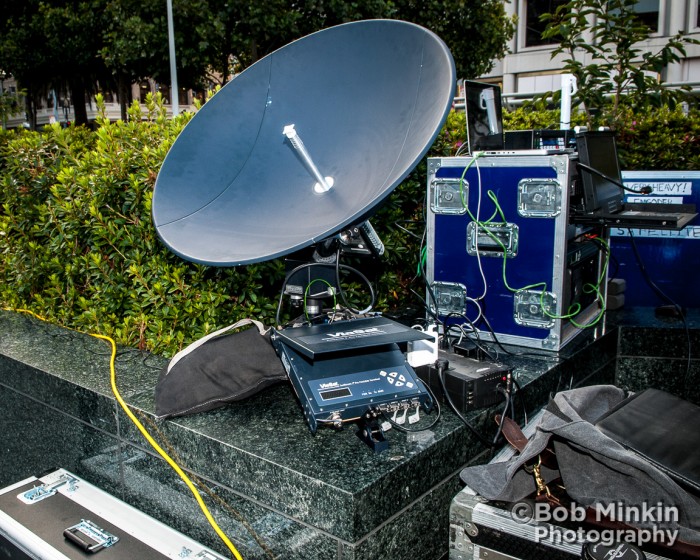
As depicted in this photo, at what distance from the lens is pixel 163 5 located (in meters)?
14.3

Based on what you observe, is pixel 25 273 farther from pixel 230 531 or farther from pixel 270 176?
pixel 230 531

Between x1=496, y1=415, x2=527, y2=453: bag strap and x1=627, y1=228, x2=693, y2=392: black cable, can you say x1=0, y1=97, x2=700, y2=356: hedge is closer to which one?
x1=496, y1=415, x2=527, y2=453: bag strap

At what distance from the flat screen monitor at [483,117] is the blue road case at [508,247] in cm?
22

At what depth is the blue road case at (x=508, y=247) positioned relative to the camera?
9.86 feet

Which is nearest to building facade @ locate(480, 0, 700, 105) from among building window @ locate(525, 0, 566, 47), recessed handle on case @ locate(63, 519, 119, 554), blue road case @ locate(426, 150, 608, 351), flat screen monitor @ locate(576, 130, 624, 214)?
building window @ locate(525, 0, 566, 47)

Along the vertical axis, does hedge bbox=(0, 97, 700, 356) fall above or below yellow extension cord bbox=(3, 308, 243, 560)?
above

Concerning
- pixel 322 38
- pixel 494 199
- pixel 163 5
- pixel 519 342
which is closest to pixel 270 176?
pixel 322 38

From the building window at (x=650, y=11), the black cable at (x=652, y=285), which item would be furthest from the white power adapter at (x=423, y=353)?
the building window at (x=650, y=11)

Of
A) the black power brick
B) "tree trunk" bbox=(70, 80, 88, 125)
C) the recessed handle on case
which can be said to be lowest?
the recessed handle on case

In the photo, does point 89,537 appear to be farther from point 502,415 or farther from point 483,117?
point 483,117

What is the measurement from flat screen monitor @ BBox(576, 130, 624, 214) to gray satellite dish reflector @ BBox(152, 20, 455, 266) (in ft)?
4.12

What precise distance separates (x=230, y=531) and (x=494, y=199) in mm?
1950

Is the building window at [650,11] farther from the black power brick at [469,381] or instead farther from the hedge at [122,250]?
the black power brick at [469,381]

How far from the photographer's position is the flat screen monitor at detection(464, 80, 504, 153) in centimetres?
328
